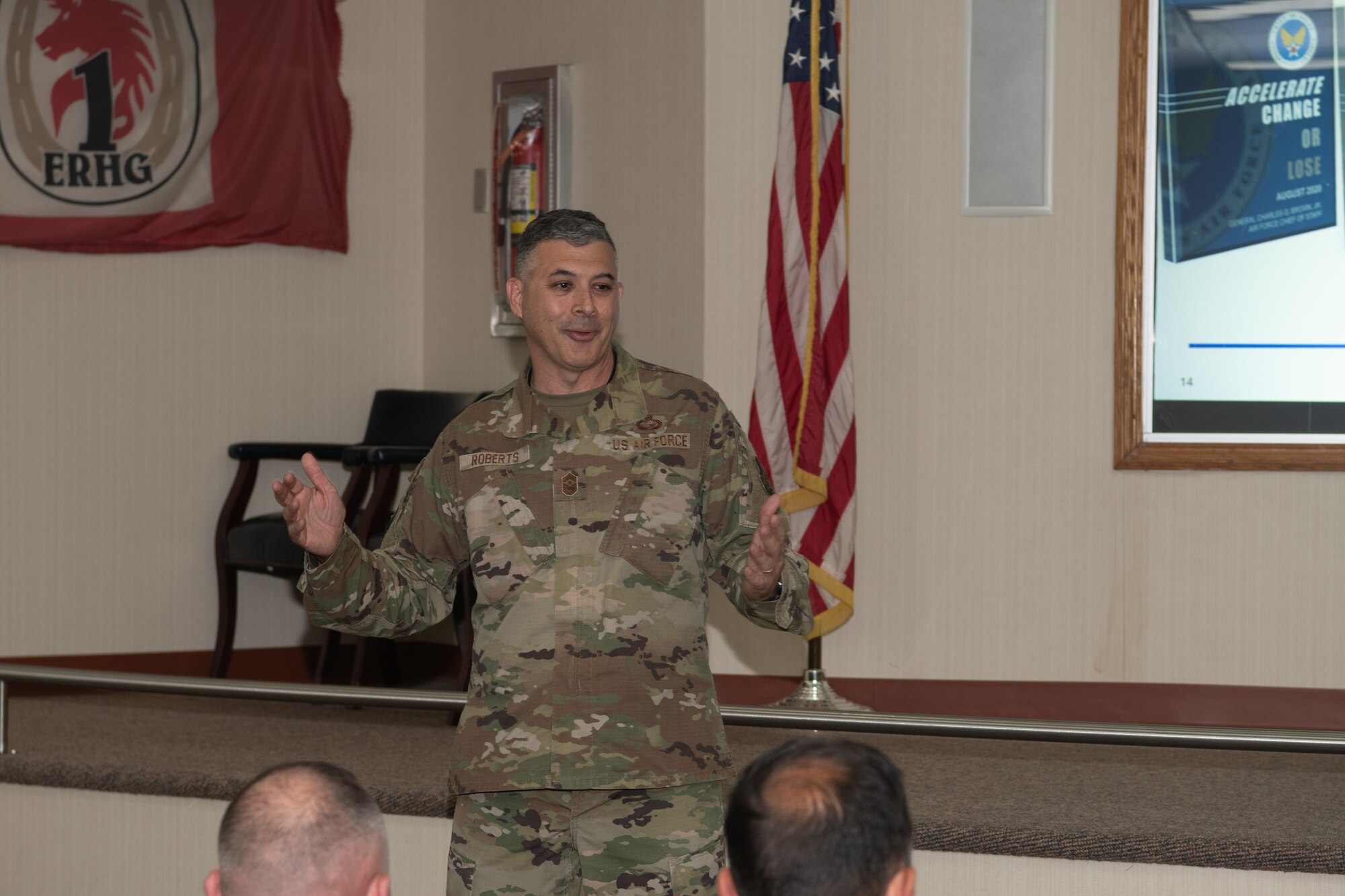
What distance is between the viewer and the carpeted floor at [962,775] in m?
2.85

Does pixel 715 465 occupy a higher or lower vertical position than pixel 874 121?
lower

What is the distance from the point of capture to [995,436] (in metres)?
4.16

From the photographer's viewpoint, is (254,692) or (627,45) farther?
(627,45)

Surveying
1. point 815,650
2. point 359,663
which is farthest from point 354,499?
point 815,650

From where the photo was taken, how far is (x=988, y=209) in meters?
4.14

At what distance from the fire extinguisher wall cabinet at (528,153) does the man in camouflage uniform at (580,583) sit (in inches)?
106

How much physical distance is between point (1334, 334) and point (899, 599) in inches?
55.0

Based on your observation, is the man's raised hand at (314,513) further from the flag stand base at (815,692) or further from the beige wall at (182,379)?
the beige wall at (182,379)

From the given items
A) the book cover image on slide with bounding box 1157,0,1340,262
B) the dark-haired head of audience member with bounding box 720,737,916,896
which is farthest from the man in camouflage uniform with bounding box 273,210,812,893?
the book cover image on slide with bounding box 1157,0,1340,262

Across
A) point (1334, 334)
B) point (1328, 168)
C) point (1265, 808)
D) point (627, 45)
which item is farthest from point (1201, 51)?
point (1265, 808)

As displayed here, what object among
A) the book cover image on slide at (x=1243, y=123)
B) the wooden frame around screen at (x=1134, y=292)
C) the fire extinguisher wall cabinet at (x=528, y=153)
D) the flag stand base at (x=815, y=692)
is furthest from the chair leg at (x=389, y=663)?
the book cover image on slide at (x=1243, y=123)

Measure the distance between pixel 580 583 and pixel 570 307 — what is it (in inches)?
14.7

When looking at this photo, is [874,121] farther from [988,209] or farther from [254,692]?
[254,692]

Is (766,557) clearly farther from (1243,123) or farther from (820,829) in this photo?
(1243,123)
